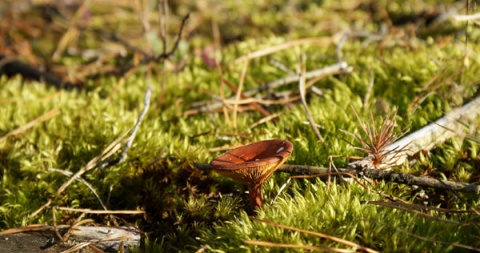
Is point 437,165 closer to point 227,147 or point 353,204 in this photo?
point 353,204

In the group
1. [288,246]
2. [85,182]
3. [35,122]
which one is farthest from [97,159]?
[288,246]

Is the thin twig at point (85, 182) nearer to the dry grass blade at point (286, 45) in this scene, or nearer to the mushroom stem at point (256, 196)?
the mushroom stem at point (256, 196)

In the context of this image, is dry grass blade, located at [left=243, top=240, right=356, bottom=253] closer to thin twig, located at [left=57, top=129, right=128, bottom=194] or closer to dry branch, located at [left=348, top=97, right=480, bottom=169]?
dry branch, located at [left=348, top=97, right=480, bottom=169]

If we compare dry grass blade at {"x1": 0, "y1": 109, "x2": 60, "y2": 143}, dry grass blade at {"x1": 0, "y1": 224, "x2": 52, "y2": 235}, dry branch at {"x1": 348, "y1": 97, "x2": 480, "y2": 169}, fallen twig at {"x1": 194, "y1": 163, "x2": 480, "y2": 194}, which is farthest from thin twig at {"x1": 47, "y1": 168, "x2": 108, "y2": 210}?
dry branch at {"x1": 348, "y1": 97, "x2": 480, "y2": 169}

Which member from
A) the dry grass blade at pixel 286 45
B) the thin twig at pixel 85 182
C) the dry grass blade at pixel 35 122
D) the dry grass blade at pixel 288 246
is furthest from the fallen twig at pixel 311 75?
the dry grass blade at pixel 288 246

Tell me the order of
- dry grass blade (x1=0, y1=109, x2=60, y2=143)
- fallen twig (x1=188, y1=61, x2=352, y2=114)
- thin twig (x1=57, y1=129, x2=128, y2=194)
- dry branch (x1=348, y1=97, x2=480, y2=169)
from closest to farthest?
dry branch (x1=348, y1=97, x2=480, y2=169) → thin twig (x1=57, y1=129, x2=128, y2=194) → dry grass blade (x1=0, y1=109, x2=60, y2=143) → fallen twig (x1=188, y1=61, x2=352, y2=114)

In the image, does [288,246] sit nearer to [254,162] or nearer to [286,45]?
[254,162]

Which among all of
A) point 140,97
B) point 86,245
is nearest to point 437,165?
point 86,245

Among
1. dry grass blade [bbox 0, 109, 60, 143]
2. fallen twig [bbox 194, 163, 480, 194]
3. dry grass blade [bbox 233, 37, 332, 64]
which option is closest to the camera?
fallen twig [bbox 194, 163, 480, 194]
